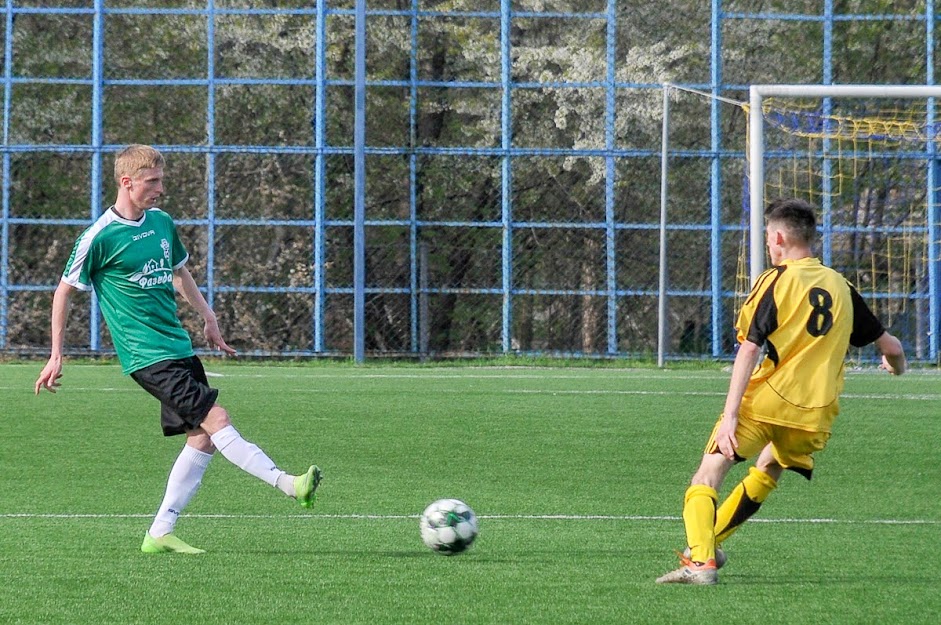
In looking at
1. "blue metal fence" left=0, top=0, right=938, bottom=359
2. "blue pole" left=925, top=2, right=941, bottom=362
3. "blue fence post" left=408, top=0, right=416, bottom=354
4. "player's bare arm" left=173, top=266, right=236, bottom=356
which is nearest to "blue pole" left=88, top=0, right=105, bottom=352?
"blue metal fence" left=0, top=0, right=938, bottom=359

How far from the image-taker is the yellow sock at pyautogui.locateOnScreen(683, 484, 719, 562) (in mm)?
5055

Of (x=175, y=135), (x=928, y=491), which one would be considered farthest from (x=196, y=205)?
(x=928, y=491)

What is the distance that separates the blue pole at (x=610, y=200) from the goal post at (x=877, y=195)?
1.69m

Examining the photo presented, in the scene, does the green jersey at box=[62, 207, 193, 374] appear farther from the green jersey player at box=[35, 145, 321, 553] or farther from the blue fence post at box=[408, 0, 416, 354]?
the blue fence post at box=[408, 0, 416, 354]

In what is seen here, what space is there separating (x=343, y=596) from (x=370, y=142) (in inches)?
503

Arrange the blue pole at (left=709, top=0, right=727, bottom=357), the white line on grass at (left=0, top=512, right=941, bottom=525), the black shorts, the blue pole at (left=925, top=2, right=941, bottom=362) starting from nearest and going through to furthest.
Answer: the black shorts
the white line on grass at (left=0, top=512, right=941, bottom=525)
the blue pole at (left=925, top=2, right=941, bottom=362)
the blue pole at (left=709, top=0, right=727, bottom=357)

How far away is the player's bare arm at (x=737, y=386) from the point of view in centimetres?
494

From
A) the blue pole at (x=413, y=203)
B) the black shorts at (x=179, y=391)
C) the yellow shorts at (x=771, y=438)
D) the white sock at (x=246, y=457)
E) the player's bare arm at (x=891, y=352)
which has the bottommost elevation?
the white sock at (x=246, y=457)

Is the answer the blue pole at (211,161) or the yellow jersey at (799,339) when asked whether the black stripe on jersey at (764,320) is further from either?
the blue pole at (211,161)

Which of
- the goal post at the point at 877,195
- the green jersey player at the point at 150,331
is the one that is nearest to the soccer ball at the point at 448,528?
the green jersey player at the point at 150,331

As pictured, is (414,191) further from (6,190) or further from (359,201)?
(6,190)

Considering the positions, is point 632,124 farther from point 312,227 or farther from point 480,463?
point 480,463

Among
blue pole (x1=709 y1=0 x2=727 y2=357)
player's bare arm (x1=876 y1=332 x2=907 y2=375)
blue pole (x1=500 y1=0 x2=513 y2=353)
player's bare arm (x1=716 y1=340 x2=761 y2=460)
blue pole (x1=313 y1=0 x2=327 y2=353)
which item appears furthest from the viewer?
blue pole (x1=313 y1=0 x2=327 y2=353)

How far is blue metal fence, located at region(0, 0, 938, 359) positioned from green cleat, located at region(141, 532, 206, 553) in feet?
34.2
